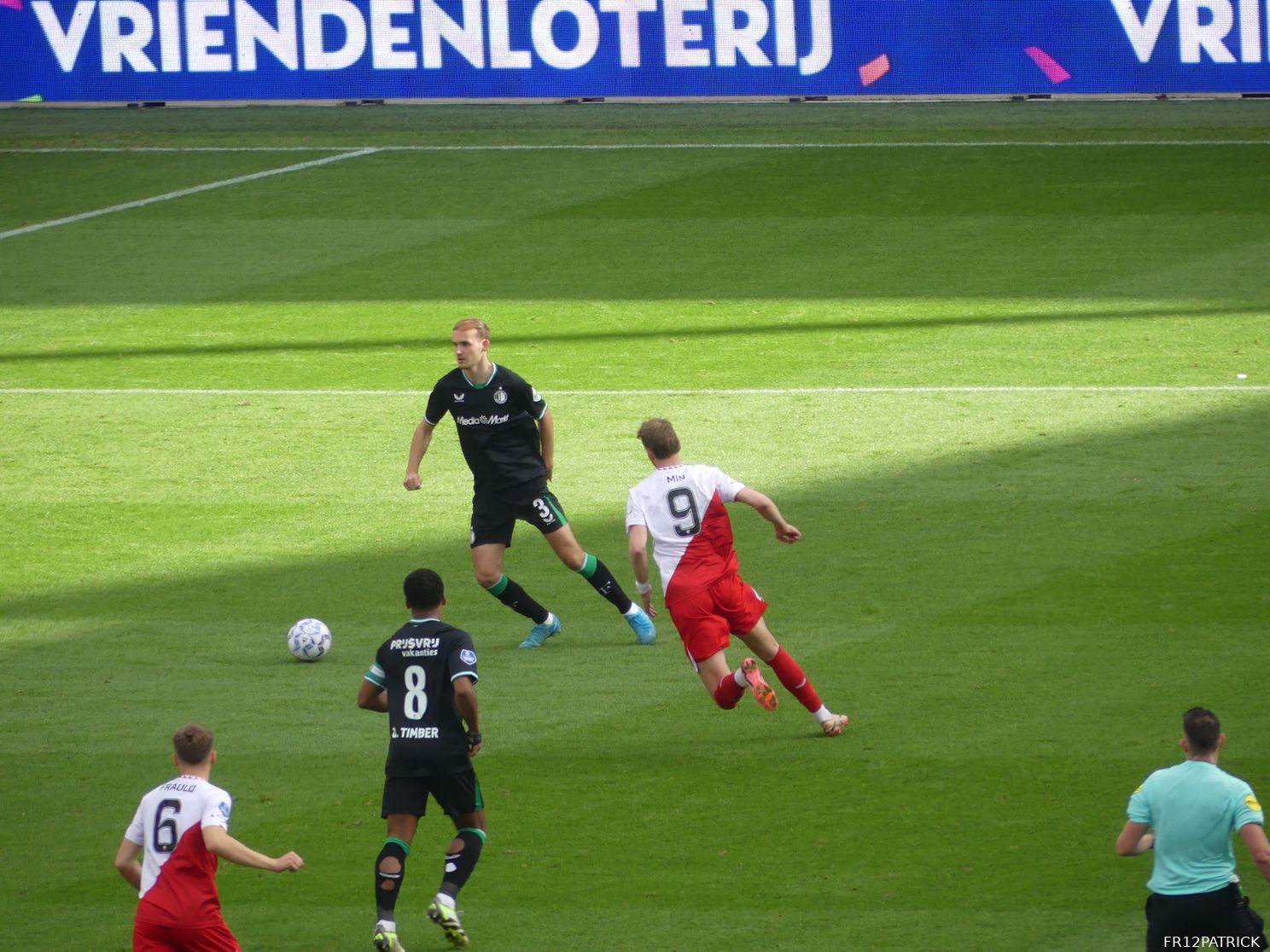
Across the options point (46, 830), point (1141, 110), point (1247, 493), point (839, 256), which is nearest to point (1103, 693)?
point (1247, 493)

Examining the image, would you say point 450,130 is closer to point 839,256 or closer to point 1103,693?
point 839,256

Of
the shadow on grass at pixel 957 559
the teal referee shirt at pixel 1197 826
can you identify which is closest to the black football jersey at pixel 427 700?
the teal referee shirt at pixel 1197 826

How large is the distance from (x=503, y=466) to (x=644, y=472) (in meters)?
4.43

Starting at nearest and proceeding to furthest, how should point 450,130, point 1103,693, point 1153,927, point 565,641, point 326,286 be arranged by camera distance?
point 1153,927, point 1103,693, point 565,641, point 326,286, point 450,130

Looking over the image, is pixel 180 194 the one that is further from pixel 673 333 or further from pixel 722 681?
pixel 722 681

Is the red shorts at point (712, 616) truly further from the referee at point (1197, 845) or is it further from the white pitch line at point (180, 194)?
the white pitch line at point (180, 194)

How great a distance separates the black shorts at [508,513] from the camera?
12.1 m

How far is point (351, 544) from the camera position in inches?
582

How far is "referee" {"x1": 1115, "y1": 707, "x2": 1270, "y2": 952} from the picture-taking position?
6.84 metres

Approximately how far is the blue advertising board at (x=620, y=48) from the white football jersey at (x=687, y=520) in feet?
68.6

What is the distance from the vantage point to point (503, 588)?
12156 millimetres

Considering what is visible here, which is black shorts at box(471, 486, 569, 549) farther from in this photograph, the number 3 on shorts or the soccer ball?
the soccer ball

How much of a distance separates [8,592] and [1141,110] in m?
21.5

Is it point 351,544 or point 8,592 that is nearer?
point 8,592
